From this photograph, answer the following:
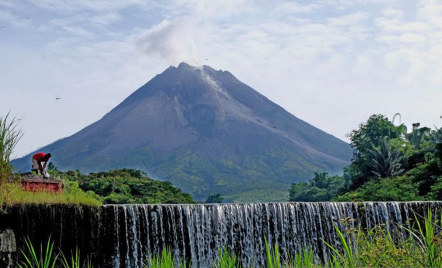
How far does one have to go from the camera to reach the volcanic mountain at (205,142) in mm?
132000

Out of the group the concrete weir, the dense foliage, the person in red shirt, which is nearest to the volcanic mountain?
the dense foliage

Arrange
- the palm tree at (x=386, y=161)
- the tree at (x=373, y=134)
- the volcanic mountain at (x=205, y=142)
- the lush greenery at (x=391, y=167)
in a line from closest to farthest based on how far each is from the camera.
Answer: the lush greenery at (x=391, y=167) → the palm tree at (x=386, y=161) → the tree at (x=373, y=134) → the volcanic mountain at (x=205, y=142)

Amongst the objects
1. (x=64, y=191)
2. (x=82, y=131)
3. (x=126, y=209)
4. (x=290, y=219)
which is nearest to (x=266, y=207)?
(x=290, y=219)

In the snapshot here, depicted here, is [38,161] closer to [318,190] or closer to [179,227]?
[179,227]

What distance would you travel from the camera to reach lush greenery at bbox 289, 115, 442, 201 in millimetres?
26188

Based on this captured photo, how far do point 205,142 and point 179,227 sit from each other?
138364mm

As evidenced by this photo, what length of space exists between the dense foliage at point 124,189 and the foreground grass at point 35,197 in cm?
1308

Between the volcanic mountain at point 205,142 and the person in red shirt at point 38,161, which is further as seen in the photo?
the volcanic mountain at point 205,142

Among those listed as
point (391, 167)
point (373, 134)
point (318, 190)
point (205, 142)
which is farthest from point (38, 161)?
point (205, 142)

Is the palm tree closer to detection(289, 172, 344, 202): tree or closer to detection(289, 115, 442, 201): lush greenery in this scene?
detection(289, 115, 442, 201): lush greenery

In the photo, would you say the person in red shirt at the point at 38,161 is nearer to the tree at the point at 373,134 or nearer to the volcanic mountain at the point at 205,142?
the tree at the point at 373,134

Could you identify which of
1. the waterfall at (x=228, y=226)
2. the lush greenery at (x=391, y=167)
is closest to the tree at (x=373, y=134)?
the lush greenery at (x=391, y=167)

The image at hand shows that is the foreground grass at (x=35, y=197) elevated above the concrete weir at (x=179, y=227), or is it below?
above

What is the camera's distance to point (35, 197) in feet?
34.6
